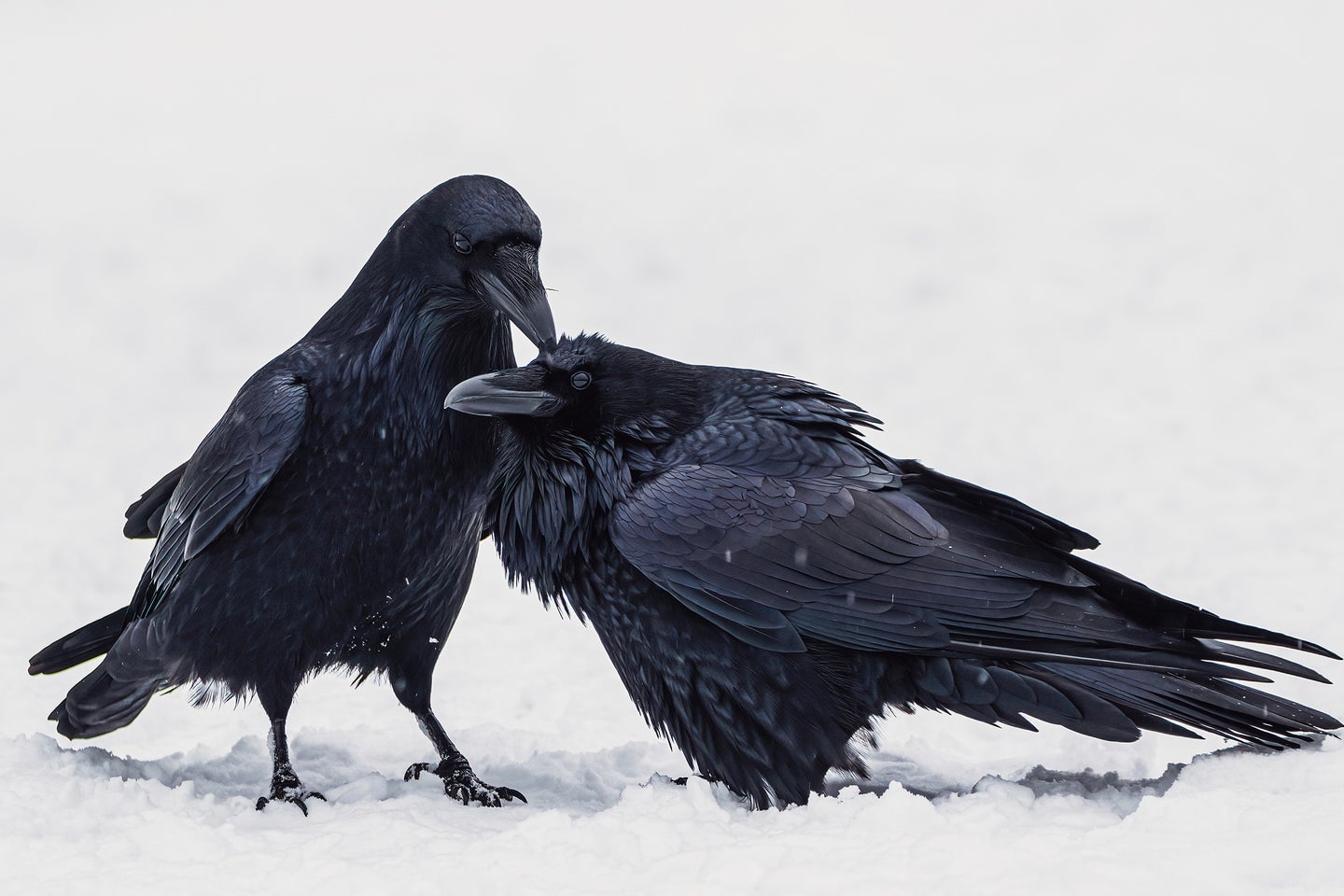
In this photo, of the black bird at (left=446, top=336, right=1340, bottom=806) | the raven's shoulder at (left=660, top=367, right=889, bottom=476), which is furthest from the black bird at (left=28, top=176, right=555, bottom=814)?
the raven's shoulder at (left=660, top=367, right=889, bottom=476)

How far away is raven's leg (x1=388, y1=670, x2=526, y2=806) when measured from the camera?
4.59 m

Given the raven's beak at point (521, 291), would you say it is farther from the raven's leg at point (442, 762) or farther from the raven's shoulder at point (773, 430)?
the raven's leg at point (442, 762)

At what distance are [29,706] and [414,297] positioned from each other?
3.28 meters

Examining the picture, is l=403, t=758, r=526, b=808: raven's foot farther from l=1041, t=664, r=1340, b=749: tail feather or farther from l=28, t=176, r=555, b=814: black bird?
l=1041, t=664, r=1340, b=749: tail feather

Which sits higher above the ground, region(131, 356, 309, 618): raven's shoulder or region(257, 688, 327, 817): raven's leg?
region(131, 356, 309, 618): raven's shoulder

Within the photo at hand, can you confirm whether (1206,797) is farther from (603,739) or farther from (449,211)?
(603,739)

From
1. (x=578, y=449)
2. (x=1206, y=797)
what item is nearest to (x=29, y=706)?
(x=578, y=449)

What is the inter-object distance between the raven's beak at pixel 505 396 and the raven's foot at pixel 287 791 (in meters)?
1.33

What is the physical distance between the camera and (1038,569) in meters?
4.03

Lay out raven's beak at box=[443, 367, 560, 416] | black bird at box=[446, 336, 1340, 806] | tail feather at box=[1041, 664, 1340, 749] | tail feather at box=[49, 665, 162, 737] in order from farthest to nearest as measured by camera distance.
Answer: tail feather at box=[49, 665, 162, 737] < raven's beak at box=[443, 367, 560, 416] < black bird at box=[446, 336, 1340, 806] < tail feather at box=[1041, 664, 1340, 749]

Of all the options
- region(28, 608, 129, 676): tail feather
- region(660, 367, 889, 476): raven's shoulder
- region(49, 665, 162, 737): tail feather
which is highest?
region(660, 367, 889, 476): raven's shoulder

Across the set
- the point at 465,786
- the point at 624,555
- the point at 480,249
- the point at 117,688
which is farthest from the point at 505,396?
the point at 117,688

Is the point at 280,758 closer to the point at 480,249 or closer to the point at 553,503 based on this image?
the point at 553,503

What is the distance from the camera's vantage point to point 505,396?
13.9ft
